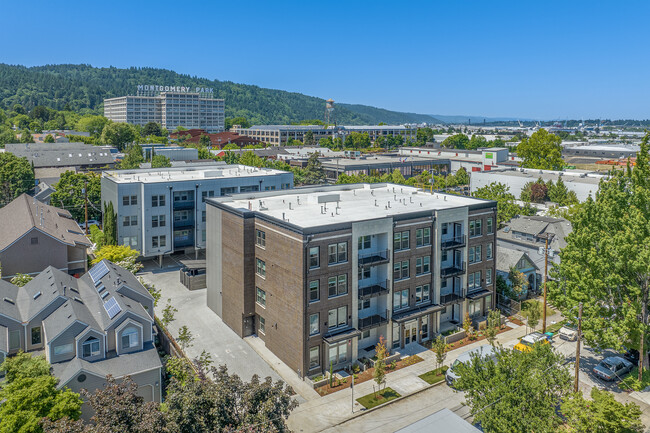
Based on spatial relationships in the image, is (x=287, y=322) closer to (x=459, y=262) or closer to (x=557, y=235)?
(x=459, y=262)

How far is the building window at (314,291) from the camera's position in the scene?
3734cm

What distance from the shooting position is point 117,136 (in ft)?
552

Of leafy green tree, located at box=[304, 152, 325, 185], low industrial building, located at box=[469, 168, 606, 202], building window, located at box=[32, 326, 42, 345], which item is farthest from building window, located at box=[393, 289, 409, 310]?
leafy green tree, located at box=[304, 152, 325, 185]

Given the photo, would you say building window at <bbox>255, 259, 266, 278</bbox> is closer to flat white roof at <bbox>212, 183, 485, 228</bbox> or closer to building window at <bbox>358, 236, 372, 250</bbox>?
flat white roof at <bbox>212, 183, 485, 228</bbox>

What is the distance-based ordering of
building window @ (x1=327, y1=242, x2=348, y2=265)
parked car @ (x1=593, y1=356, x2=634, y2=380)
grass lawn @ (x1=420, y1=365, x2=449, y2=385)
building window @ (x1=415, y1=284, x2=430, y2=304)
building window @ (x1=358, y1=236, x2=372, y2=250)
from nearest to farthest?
parked car @ (x1=593, y1=356, x2=634, y2=380) → grass lawn @ (x1=420, y1=365, x2=449, y2=385) → building window @ (x1=327, y1=242, x2=348, y2=265) → building window @ (x1=358, y1=236, x2=372, y2=250) → building window @ (x1=415, y1=284, x2=430, y2=304)

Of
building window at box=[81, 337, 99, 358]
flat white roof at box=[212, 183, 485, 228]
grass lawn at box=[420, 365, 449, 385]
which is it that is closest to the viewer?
building window at box=[81, 337, 99, 358]

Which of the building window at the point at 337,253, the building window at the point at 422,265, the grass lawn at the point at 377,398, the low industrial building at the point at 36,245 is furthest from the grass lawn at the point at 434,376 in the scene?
the low industrial building at the point at 36,245

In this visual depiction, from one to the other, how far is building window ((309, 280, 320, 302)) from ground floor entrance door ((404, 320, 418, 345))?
10.1 m

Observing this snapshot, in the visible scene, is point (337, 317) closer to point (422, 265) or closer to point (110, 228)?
point (422, 265)

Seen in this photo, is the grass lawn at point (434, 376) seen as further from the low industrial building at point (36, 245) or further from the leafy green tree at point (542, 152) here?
the leafy green tree at point (542, 152)

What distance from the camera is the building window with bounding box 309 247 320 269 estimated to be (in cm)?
3728

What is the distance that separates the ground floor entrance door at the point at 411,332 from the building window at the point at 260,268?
13529 mm

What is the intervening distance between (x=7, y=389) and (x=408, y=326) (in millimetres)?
30232

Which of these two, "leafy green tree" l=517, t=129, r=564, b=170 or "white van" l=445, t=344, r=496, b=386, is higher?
"leafy green tree" l=517, t=129, r=564, b=170
